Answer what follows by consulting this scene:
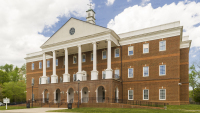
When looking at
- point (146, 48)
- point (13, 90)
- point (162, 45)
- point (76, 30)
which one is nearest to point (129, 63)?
point (146, 48)

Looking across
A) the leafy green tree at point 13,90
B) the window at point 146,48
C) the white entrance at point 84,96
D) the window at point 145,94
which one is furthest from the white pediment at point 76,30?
the leafy green tree at point 13,90

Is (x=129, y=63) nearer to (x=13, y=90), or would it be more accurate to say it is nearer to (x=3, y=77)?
(x=13, y=90)

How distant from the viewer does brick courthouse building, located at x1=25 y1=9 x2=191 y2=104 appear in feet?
83.1

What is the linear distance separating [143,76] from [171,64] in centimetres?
465

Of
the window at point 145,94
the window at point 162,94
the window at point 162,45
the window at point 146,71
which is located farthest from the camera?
the window at point 146,71

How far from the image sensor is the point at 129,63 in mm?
28812

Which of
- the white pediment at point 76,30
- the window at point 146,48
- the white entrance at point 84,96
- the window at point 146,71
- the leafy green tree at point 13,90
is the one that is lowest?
the leafy green tree at point 13,90

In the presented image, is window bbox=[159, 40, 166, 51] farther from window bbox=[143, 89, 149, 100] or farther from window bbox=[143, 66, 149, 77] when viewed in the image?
window bbox=[143, 89, 149, 100]

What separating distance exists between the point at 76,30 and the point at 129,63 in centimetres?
1102

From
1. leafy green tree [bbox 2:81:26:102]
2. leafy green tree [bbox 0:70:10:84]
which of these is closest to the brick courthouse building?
leafy green tree [bbox 2:81:26:102]

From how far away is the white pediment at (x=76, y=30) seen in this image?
28547mm

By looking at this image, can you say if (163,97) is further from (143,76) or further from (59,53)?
(59,53)

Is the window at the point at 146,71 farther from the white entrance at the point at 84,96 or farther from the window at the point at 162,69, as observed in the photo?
the white entrance at the point at 84,96

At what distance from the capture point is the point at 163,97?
82.5ft
